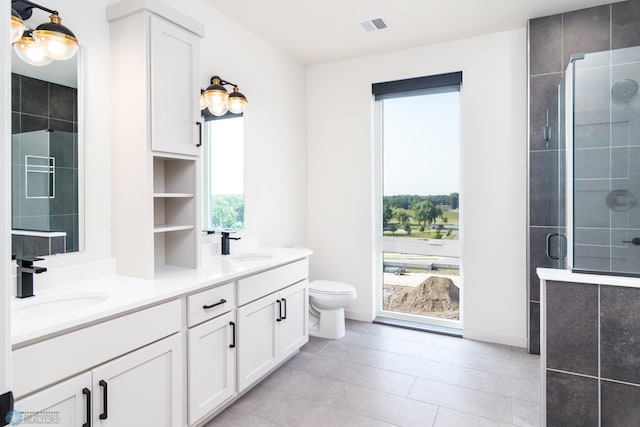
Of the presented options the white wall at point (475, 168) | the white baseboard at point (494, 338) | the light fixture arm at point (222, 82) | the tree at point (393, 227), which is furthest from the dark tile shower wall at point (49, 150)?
the white baseboard at point (494, 338)

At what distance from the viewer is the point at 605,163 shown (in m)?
2.03

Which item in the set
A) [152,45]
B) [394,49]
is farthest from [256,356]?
[394,49]

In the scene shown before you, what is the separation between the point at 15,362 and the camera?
3.92 ft

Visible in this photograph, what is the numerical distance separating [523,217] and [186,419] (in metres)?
2.92

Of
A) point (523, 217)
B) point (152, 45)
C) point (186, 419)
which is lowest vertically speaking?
point (186, 419)

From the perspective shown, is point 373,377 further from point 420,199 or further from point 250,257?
point 420,199

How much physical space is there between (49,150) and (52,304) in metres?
0.76

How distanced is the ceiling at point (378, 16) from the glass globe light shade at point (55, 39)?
125 centimetres

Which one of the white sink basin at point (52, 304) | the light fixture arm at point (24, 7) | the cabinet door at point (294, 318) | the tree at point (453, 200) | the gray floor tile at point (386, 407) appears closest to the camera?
the white sink basin at point (52, 304)

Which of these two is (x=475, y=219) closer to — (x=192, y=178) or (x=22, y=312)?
(x=192, y=178)

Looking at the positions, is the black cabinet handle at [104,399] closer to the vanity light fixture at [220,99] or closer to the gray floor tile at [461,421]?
the gray floor tile at [461,421]

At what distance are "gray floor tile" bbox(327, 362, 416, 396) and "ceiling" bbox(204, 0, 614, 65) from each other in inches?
107

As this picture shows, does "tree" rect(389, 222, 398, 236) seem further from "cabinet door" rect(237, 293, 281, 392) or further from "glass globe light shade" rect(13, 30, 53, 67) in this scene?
"glass globe light shade" rect(13, 30, 53, 67)

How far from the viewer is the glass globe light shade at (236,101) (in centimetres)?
282
